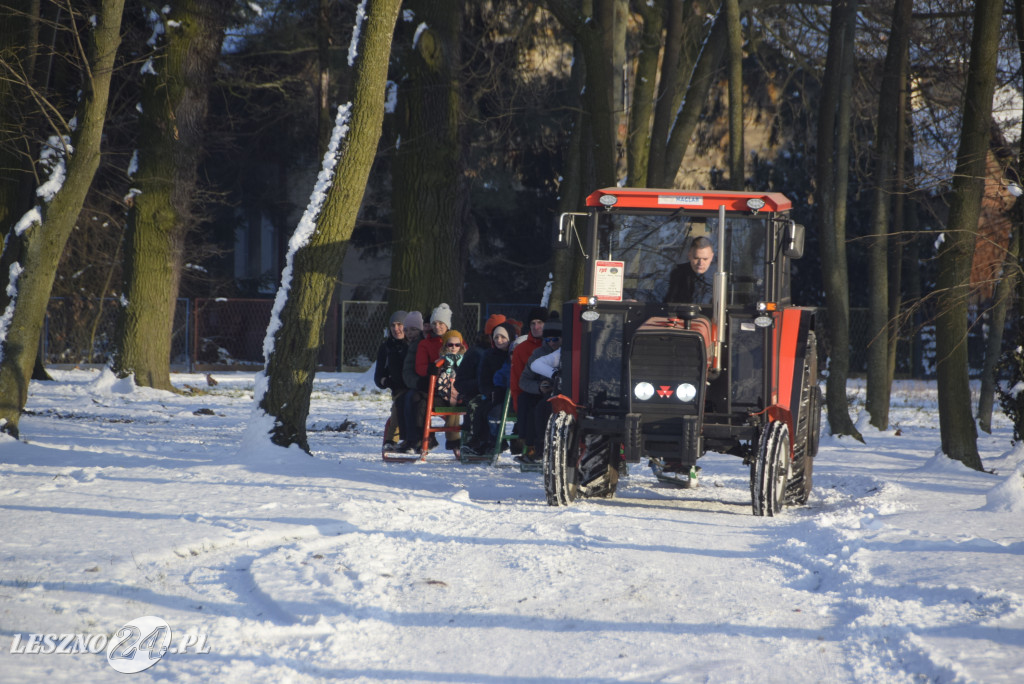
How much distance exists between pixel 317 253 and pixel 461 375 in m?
2.23

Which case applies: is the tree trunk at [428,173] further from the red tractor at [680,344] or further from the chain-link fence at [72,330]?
the chain-link fence at [72,330]

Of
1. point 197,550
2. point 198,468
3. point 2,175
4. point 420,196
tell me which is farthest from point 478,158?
point 197,550

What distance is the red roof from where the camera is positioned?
28.0ft

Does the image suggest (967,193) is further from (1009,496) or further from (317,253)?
(317,253)

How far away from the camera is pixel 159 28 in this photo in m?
17.8

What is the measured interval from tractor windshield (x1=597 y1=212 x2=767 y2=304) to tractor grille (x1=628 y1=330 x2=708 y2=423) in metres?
0.63

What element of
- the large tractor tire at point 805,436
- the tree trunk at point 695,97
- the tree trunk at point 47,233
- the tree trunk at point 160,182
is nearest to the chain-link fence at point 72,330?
the tree trunk at point 160,182

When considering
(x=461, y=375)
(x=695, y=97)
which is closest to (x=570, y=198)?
(x=695, y=97)

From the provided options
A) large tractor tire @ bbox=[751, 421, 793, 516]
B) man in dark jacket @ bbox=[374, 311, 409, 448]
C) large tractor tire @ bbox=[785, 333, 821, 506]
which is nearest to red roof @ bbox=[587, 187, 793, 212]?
large tractor tire @ bbox=[785, 333, 821, 506]

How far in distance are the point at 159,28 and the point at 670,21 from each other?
8.18m

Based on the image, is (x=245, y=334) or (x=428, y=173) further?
(x=245, y=334)

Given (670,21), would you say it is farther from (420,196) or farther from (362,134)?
(362,134)

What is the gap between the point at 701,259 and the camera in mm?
8508

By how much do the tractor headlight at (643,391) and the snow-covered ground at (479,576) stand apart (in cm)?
89
